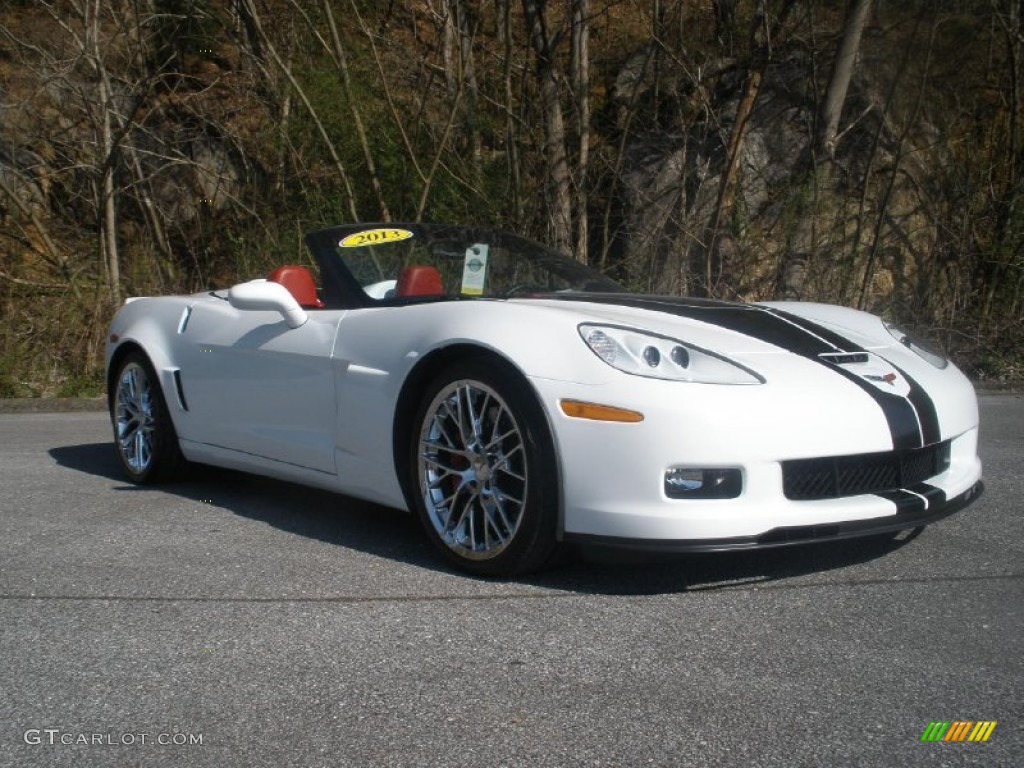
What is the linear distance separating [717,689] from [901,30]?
959 cm

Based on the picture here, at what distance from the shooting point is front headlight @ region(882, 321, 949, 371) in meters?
4.53

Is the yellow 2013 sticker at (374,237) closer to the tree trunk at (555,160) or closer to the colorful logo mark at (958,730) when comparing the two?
the colorful logo mark at (958,730)

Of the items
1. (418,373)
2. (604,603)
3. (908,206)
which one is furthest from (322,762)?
(908,206)

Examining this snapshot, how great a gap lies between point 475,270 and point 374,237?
44 cm

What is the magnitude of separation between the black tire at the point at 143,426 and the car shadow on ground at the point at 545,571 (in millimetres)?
90

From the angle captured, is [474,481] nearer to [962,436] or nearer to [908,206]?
[962,436]

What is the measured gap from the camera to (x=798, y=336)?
424 centimetres

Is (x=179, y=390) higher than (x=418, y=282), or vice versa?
(x=418, y=282)

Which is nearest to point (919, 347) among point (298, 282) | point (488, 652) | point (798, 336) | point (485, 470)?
point (798, 336)

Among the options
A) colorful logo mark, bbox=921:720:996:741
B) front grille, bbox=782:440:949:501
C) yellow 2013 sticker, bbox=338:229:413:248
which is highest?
yellow 2013 sticker, bbox=338:229:413:248

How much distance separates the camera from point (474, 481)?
3941mm

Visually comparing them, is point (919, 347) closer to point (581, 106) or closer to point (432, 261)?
point (432, 261)

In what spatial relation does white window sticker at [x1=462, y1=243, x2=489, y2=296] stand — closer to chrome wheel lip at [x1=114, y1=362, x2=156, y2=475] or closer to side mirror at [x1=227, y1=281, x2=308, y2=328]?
side mirror at [x1=227, y1=281, x2=308, y2=328]

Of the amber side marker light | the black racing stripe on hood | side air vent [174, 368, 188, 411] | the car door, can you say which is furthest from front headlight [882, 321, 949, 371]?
side air vent [174, 368, 188, 411]
